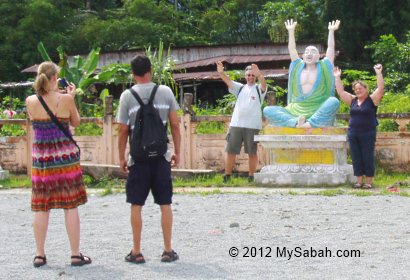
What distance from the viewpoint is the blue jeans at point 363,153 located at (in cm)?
841

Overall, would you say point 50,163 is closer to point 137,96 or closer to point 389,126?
point 137,96

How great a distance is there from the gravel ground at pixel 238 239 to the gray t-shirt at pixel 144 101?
0.87 m

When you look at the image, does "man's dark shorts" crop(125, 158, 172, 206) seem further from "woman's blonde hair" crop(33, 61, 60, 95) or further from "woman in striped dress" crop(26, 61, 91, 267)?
"woman's blonde hair" crop(33, 61, 60, 95)

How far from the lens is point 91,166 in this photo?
9.75 m

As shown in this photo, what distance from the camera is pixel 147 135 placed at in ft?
15.0

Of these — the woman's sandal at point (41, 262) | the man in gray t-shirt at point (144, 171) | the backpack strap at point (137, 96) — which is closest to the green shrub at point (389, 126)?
the man in gray t-shirt at point (144, 171)

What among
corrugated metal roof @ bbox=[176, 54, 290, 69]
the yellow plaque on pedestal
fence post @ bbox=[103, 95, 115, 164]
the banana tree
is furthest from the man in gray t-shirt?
corrugated metal roof @ bbox=[176, 54, 290, 69]

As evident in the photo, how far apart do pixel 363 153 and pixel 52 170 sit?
4.98 meters

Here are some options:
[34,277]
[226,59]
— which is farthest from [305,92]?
[226,59]

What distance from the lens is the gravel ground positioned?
172 inches

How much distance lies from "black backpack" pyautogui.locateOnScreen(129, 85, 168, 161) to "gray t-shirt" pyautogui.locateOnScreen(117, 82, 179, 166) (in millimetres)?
53

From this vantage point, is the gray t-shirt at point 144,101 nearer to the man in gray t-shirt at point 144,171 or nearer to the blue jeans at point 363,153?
the man in gray t-shirt at point 144,171

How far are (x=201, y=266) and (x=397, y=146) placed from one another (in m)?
6.13

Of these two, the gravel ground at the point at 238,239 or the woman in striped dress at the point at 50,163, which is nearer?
the gravel ground at the point at 238,239
